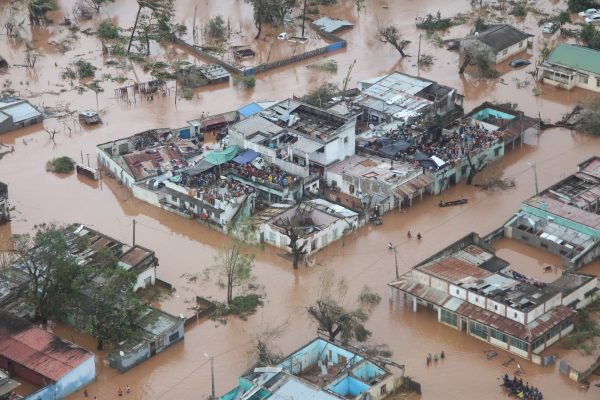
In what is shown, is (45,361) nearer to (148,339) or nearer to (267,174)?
(148,339)

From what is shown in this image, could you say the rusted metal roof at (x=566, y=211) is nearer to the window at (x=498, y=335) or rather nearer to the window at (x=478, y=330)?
the window at (x=478, y=330)

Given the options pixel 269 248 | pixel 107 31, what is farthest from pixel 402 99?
pixel 107 31

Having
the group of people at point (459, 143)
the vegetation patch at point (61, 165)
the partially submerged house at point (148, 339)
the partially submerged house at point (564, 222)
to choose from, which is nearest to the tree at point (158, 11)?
the vegetation patch at point (61, 165)

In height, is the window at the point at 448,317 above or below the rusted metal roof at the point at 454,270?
below

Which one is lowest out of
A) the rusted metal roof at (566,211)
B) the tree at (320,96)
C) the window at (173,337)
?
the window at (173,337)

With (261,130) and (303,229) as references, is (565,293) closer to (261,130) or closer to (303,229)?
(303,229)

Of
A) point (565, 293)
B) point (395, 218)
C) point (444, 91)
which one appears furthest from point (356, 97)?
point (565, 293)
